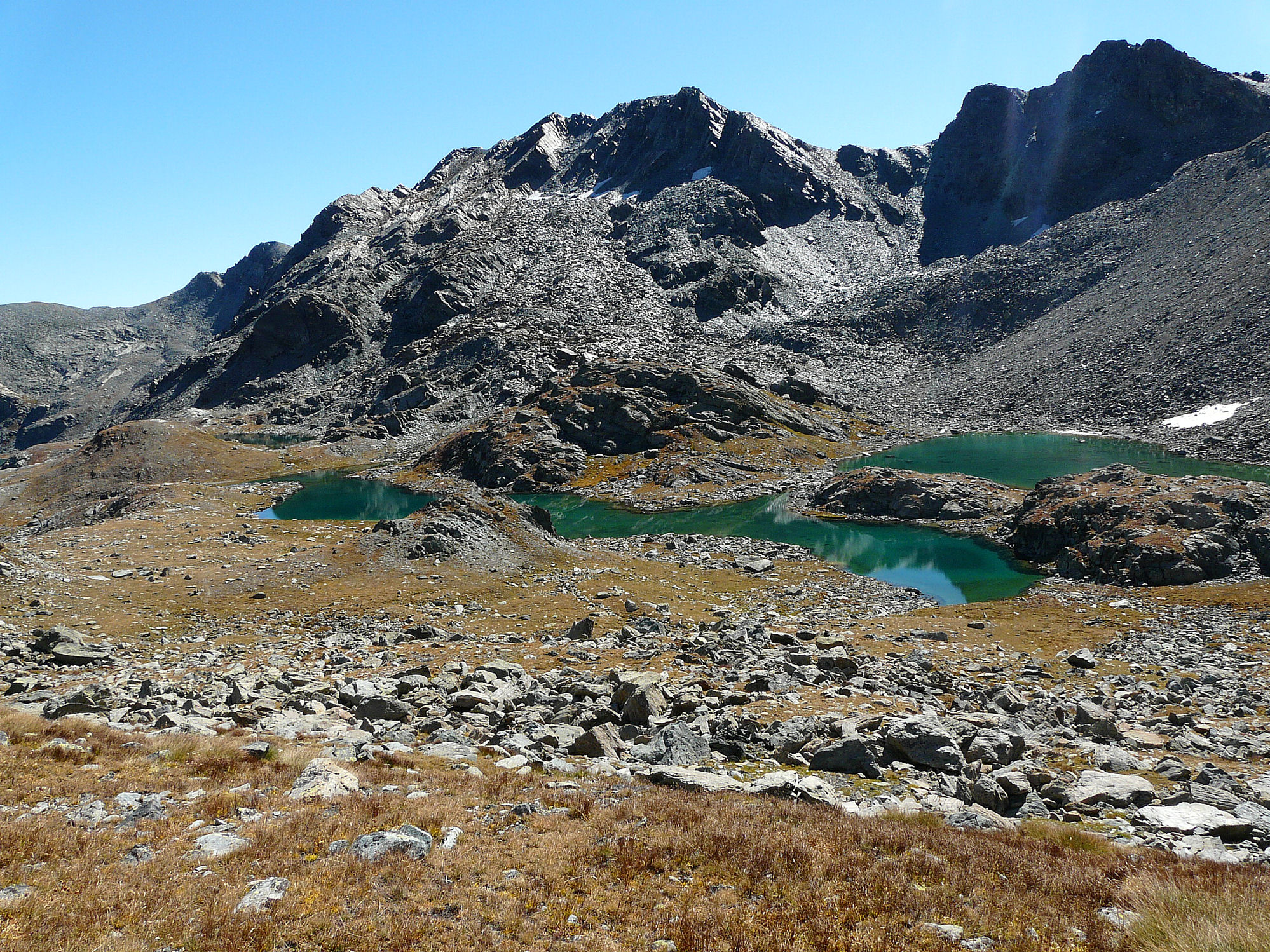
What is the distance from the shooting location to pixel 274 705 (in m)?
20.4

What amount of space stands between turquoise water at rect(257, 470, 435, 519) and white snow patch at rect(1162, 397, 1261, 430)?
12867 centimetres

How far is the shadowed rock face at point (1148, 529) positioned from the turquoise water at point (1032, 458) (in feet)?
105

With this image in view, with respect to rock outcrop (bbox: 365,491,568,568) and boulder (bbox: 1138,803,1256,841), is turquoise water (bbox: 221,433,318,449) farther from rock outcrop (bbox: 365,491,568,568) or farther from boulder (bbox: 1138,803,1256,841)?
boulder (bbox: 1138,803,1256,841)

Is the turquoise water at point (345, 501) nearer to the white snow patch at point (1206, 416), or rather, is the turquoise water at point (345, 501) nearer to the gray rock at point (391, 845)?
the gray rock at point (391, 845)

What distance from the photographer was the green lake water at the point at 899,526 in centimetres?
6122

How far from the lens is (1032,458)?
114 meters

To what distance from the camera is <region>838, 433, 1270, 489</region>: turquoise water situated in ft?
312

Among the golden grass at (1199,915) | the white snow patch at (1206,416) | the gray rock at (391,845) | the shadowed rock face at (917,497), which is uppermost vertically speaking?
the white snow patch at (1206,416)

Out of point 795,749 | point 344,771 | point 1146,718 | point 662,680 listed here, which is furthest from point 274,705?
point 1146,718

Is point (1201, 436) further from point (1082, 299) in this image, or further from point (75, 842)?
point (75, 842)

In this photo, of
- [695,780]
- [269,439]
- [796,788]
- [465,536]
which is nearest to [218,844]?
[695,780]

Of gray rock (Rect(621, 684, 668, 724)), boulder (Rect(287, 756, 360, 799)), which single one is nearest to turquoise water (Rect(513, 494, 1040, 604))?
gray rock (Rect(621, 684, 668, 724))

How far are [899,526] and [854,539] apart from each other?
680 cm

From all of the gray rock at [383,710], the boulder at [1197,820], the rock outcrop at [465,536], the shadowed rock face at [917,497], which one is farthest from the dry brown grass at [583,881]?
the shadowed rock face at [917,497]
